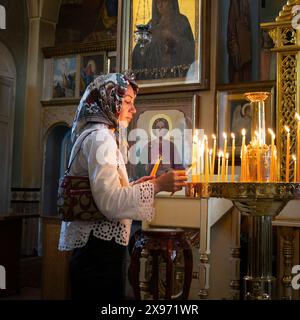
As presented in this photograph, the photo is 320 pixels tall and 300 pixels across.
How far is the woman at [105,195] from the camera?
7.27 feet

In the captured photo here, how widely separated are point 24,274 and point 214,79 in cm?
367

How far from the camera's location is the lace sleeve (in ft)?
7.41

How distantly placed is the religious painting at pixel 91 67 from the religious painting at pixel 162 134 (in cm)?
297

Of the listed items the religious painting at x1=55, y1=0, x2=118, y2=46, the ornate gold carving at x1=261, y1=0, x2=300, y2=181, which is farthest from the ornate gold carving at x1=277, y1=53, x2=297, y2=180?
the religious painting at x1=55, y1=0, x2=118, y2=46

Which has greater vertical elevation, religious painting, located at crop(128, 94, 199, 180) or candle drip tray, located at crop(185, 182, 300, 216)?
religious painting, located at crop(128, 94, 199, 180)

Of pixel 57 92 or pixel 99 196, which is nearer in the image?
pixel 99 196

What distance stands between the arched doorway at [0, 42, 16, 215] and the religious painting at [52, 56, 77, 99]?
642mm

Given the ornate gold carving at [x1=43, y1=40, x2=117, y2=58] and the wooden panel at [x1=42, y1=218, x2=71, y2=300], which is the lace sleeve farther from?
the ornate gold carving at [x1=43, y1=40, x2=117, y2=58]

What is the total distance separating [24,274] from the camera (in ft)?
22.0

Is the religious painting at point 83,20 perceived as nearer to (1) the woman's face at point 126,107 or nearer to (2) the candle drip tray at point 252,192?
(1) the woman's face at point 126,107

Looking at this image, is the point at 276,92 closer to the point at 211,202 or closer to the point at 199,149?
the point at 211,202

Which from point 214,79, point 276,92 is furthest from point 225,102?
point 276,92

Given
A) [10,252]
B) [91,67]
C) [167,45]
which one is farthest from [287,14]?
→ [91,67]

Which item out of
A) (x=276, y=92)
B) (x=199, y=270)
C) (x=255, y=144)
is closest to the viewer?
(x=255, y=144)
